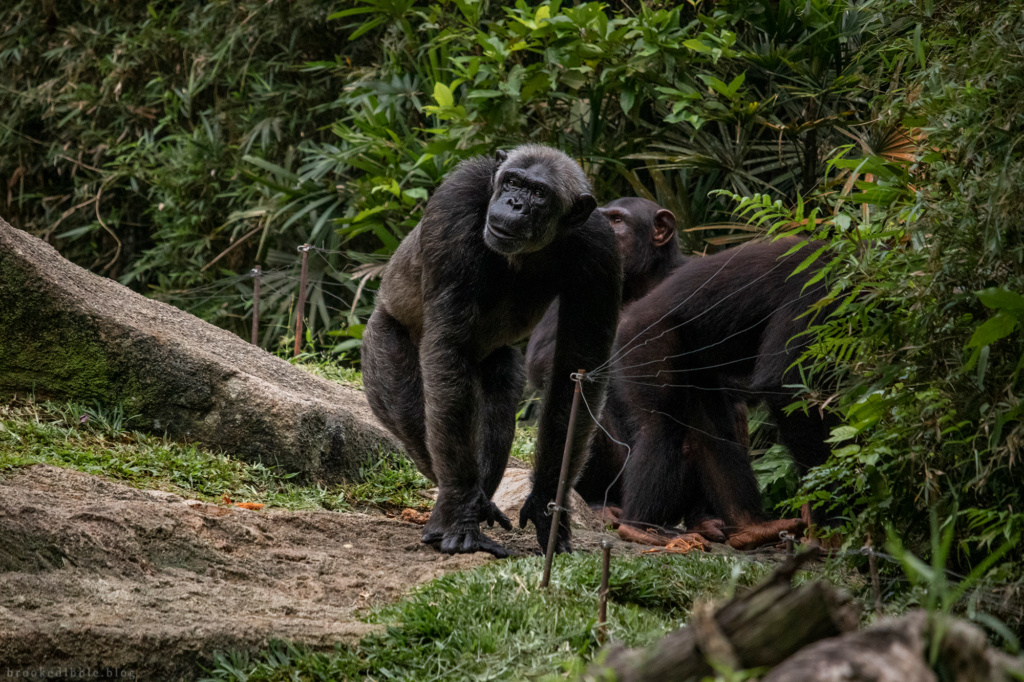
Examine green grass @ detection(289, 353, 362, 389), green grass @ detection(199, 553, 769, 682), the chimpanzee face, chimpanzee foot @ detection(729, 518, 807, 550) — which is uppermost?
the chimpanzee face

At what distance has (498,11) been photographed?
28.9ft

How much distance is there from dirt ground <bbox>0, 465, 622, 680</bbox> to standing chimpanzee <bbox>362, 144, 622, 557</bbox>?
0.32 meters

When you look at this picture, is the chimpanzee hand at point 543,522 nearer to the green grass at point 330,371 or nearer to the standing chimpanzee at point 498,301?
the standing chimpanzee at point 498,301

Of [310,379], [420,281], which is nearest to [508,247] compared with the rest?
[420,281]

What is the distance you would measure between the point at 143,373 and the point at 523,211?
7.65 ft

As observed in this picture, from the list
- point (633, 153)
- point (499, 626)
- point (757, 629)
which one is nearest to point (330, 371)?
point (633, 153)

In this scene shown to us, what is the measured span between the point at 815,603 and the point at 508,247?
270cm

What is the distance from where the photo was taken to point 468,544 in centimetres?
389

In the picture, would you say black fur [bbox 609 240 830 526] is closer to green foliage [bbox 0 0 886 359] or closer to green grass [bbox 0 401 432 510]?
green foliage [bbox 0 0 886 359]

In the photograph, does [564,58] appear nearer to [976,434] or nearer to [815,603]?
[976,434]

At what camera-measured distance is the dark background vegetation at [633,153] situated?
2.73 metres

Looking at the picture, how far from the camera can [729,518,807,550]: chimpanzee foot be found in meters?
4.83

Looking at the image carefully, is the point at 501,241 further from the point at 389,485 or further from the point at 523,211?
the point at 389,485

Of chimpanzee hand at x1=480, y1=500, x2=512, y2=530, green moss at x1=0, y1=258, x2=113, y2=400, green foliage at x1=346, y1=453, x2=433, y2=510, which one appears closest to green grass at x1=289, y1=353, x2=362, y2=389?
green foliage at x1=346, y1=453, x2=433, y2=510
